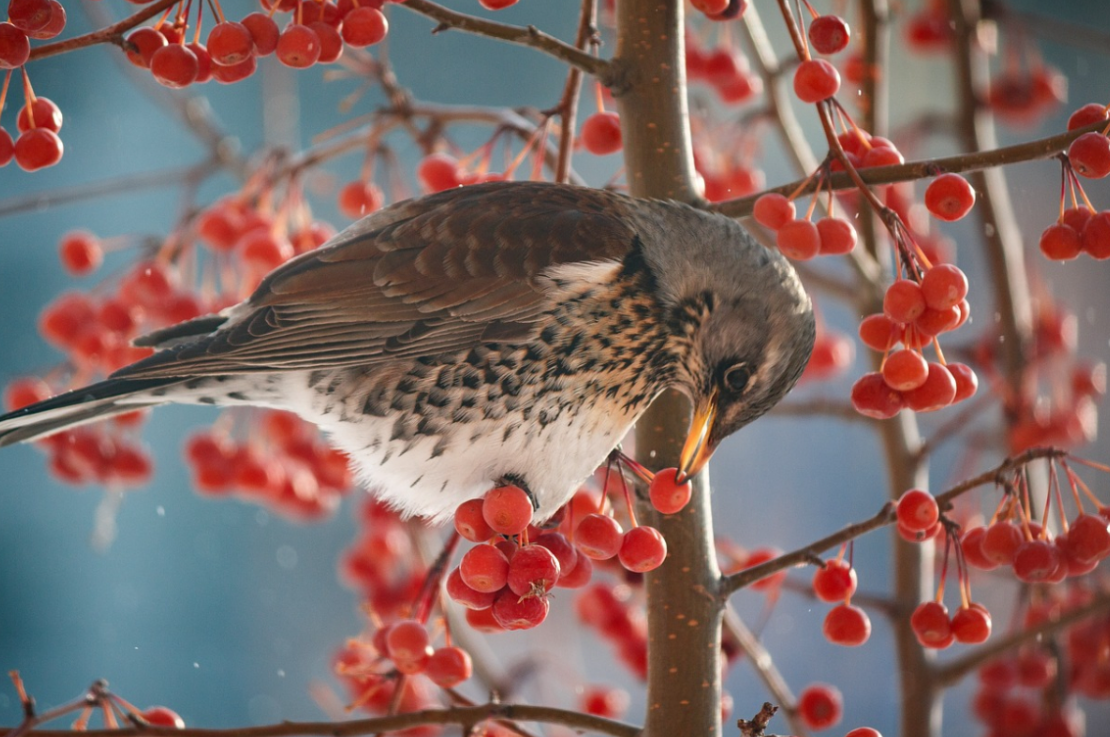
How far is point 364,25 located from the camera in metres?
1.05

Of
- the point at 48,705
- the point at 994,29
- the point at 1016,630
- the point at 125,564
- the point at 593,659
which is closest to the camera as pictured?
the point at 1016,630

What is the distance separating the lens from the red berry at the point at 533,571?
3.18ft

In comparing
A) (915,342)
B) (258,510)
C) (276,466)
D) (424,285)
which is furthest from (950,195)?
(258,510)

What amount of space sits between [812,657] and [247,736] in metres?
2.37

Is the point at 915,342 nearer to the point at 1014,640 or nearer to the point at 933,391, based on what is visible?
the point at 933,391

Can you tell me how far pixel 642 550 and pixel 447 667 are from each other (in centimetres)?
26

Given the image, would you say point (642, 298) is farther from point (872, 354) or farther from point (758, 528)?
point (758, 528)

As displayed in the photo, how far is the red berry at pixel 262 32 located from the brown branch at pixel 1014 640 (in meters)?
1.00

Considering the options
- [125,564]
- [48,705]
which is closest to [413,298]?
[48,705]

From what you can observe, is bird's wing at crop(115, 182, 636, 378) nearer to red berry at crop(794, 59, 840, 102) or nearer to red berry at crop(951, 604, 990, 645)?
red berry at crop(794, 59, 840, 102)

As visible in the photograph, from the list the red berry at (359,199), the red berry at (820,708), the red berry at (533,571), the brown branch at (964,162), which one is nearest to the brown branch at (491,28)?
the brown branch at (964,162)

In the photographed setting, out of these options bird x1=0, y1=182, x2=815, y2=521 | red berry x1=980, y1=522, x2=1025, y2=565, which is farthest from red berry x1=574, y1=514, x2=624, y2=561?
red berry x1=980, y1=522, x2=1025, y2=565

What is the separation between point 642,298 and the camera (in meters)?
1.21

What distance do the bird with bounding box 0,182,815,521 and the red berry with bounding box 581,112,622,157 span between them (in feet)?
0.27
